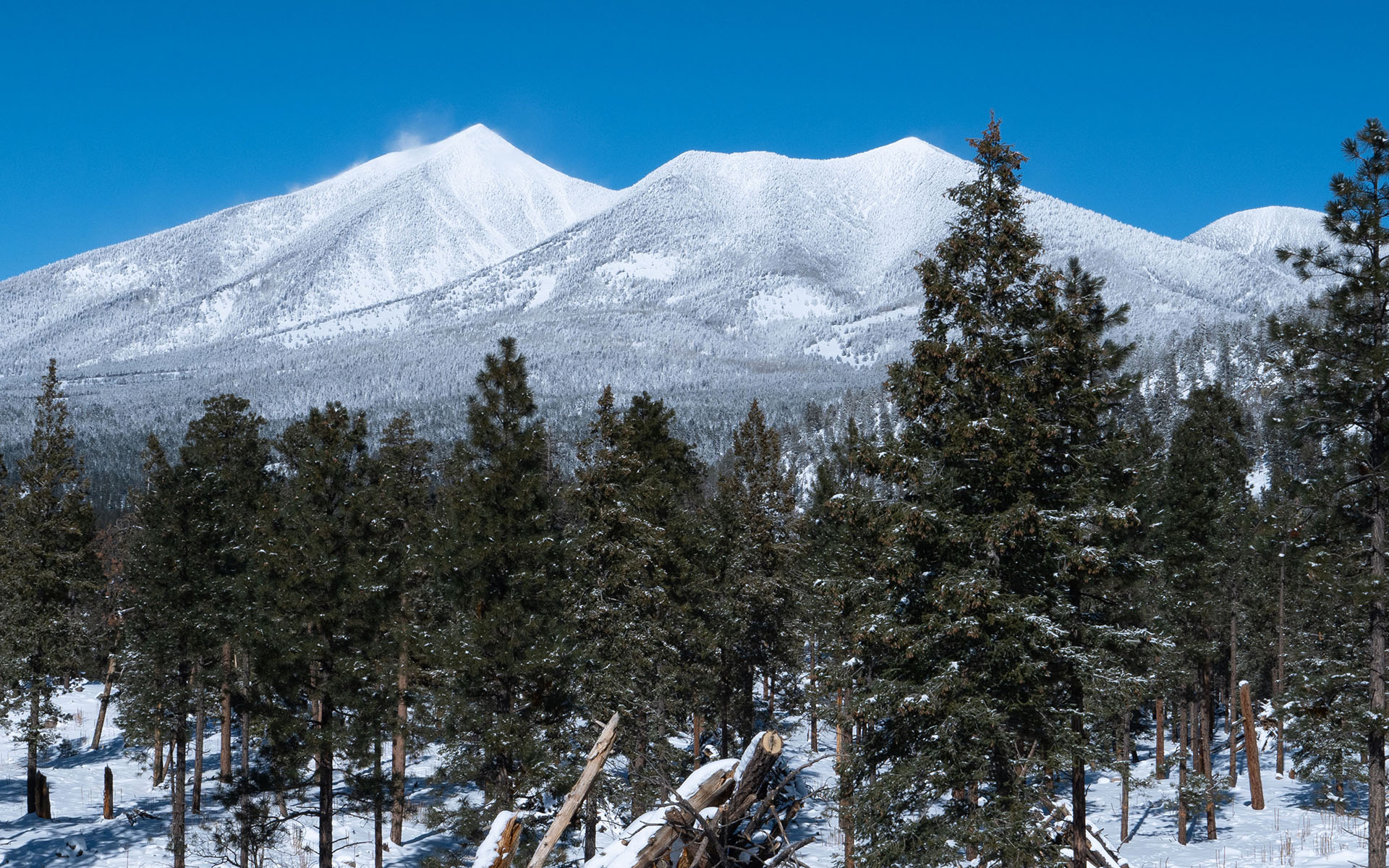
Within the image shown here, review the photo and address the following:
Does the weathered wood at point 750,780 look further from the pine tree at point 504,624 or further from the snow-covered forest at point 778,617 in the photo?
the pine tree at point 504,624

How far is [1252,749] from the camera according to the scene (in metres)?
33.2

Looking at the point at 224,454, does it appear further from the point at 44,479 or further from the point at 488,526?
the point at 488,526

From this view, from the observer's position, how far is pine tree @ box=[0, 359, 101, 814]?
31.4 m

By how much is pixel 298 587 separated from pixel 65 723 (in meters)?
39.5

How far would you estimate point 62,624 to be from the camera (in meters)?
33.1

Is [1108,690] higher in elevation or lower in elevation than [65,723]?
higher

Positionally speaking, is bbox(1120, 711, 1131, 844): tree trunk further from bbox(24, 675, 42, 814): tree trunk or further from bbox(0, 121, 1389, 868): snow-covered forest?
bbox(24, 675, 42, 814): tree trunk

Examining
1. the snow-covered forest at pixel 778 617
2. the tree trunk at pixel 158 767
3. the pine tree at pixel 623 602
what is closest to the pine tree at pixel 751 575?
the snow-covered forest at pixel 778 617

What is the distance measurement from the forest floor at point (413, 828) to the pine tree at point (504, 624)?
4.77 meters

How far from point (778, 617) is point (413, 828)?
48.0ft

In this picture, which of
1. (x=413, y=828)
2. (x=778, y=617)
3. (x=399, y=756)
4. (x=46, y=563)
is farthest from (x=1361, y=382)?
(x=46, y=563)

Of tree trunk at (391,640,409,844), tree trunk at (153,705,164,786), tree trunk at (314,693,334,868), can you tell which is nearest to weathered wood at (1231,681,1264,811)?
tree trunk at (391,640,409,844)

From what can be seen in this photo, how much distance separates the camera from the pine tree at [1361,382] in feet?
54.7

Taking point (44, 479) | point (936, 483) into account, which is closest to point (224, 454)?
point (44, 479)
